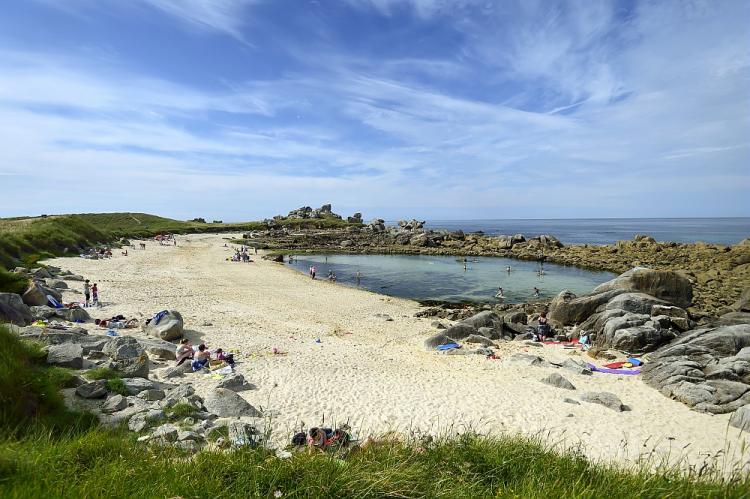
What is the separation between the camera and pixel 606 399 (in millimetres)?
13664

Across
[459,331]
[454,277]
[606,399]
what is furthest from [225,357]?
[454,277]

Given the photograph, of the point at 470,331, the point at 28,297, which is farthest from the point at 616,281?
the point at 28,297

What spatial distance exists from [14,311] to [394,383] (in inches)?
618

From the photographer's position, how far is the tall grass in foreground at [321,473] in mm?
4098

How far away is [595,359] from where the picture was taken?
765 inches

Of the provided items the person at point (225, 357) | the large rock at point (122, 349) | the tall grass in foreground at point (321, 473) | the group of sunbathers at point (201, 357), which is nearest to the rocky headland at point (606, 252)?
the tall grass in foreground at point (321, 473)

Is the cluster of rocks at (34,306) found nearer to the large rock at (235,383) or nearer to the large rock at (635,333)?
the large rock at (235,383)

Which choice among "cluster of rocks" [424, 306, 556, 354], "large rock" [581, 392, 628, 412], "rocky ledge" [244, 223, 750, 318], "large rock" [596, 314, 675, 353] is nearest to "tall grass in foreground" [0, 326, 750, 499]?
"large rock" [581, 392, 628, 412]

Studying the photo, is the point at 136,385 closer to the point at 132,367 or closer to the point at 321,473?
the point at 132,367

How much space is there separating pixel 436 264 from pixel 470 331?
3756 centimetres

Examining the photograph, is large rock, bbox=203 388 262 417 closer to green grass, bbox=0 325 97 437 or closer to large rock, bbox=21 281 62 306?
green grass, bbox=0 325 97 437

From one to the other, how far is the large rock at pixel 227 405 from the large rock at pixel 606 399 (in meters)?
11.7

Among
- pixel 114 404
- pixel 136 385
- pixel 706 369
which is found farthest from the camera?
pixel 706 369

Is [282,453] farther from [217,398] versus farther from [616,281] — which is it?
[616,281]
